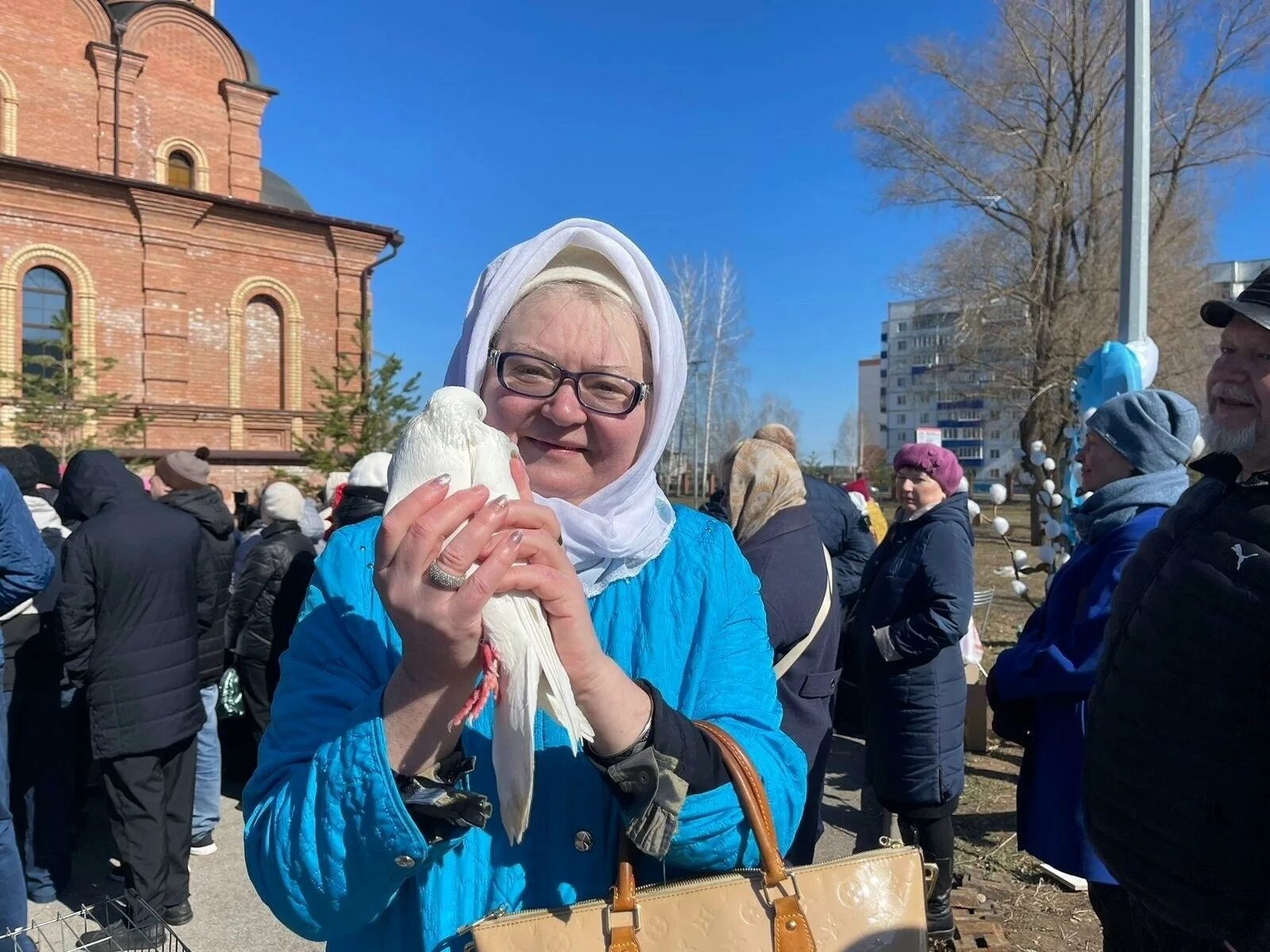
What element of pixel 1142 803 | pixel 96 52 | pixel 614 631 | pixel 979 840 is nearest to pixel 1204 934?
pixel 1142 803

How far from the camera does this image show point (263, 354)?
68.7ft

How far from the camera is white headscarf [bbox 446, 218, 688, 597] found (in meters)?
1.31

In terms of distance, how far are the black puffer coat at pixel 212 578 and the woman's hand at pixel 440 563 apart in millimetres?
4377

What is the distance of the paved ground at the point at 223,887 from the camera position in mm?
4027

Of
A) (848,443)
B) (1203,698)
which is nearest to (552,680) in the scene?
(1203,698)

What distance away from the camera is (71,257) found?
60.0 feet

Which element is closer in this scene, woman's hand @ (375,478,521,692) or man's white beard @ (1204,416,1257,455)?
woman's hand @ (375,478,521,692)

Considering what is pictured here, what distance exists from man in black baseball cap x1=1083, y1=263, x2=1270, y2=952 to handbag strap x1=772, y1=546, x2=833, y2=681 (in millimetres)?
1276

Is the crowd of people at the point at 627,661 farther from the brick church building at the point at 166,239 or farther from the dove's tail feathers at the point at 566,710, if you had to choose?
the brick church building at the point at 166,239

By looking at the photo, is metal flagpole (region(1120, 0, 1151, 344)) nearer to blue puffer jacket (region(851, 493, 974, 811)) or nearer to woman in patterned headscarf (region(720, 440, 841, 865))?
blue puffer jacket (region(851, 493, 974, 811))

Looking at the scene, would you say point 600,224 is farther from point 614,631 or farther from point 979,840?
point 979,840

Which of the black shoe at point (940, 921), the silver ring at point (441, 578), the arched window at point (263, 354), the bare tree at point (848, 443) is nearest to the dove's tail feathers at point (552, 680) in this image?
the silver ring at point (441, 578)

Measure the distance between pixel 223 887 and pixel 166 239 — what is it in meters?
19.0

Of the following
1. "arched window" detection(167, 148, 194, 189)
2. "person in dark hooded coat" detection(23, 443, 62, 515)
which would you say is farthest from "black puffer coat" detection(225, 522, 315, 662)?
"arched window" detection(167, 148, 194, 189)
